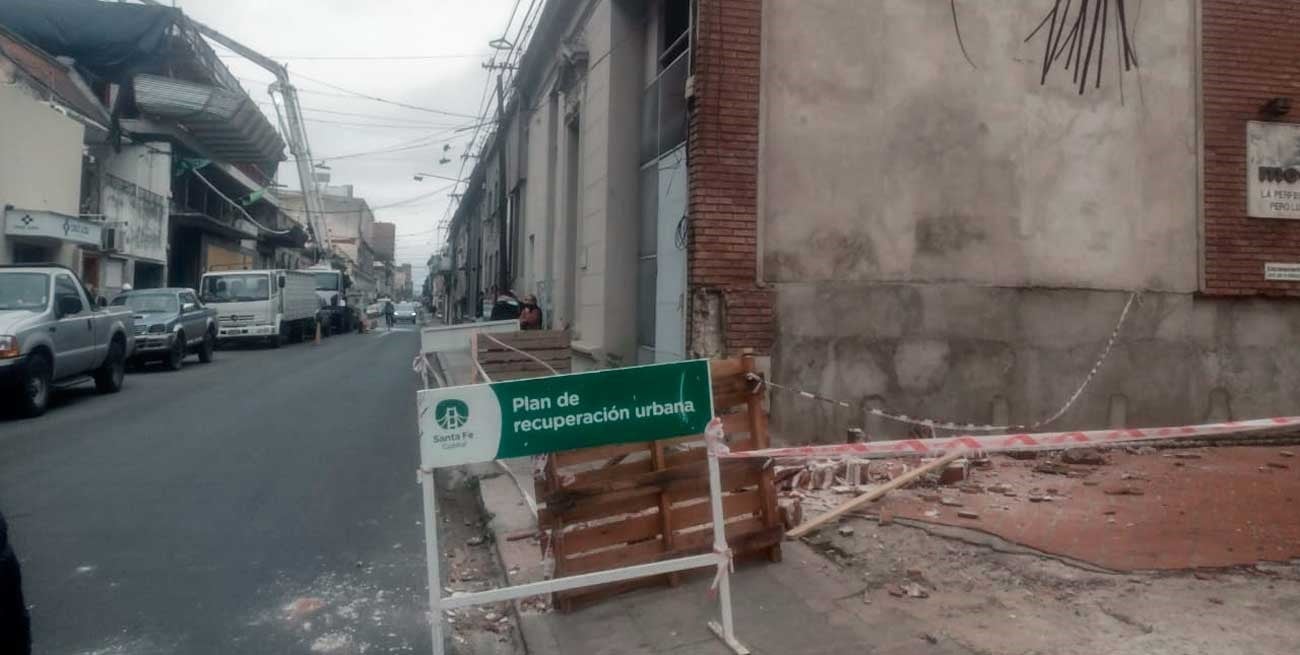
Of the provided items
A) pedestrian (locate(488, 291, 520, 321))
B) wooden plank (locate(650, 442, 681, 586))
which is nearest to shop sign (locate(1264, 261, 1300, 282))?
wooden plank (locate(650, 442, 681, 586))

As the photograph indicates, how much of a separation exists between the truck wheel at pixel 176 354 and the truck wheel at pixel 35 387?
25.8ft

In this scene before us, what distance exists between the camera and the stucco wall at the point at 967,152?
9789 millimetres

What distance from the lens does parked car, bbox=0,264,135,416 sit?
487 inches

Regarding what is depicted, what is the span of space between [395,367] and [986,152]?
16228 mm

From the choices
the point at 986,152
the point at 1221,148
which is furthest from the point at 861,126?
the point at 1221,148

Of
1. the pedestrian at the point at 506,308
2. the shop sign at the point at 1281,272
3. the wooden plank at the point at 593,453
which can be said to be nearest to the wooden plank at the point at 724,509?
the wooden plank at the point at 593,453

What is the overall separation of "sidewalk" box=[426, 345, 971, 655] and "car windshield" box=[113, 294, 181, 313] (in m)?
18.6

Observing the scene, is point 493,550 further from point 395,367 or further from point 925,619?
point 395,367

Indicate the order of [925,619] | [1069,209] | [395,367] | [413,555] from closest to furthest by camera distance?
1. [925,619]
2. [413,555]
3. [1069,209]
4. [395,367]

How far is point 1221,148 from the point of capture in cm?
1067

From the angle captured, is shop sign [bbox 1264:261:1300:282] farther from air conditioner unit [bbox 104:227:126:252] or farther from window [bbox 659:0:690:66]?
air conditioner unit [bbox 104:227:126:252]

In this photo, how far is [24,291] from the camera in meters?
13.6

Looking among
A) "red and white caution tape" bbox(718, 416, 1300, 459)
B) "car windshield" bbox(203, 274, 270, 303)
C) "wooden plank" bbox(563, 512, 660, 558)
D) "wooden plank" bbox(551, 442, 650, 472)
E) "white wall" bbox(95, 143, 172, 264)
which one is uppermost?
"white wall" bbox(95, 143, 172, 264)

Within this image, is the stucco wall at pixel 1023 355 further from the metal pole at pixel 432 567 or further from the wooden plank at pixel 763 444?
Answer: the metal pole at pixel 432 567
